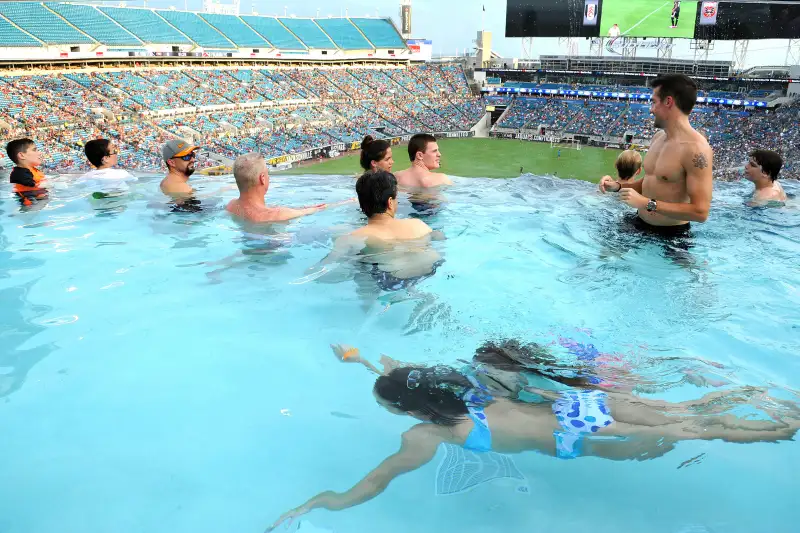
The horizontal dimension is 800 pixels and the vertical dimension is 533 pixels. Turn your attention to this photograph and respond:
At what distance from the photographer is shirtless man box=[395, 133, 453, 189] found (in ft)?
24.6

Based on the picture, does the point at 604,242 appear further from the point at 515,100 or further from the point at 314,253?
the point at 515,100

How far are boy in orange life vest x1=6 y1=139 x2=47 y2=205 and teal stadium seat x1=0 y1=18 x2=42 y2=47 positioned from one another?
115 feet

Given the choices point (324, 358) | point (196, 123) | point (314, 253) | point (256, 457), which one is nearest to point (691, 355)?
point (324, 358)

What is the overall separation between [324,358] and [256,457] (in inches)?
34.2

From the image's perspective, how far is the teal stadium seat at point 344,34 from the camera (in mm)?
57141

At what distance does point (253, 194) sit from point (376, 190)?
1731mm

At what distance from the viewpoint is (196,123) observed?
35.5m

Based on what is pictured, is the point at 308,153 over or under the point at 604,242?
under

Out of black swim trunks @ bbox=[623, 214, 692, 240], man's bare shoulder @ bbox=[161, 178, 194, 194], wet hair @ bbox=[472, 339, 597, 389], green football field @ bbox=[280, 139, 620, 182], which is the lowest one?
green football field @ bbox=[280, 139, 620, 182]

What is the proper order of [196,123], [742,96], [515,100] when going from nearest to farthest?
[196,123] → [742,96] → [515,100]

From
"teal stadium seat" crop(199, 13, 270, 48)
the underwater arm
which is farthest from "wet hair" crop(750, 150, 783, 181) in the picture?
"teal stadium seat" crop(199, 13, 270, 48)

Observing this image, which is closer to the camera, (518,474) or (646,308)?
(518,474)

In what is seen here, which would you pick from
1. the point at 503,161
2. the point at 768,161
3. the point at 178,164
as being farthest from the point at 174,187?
the point at 503,161

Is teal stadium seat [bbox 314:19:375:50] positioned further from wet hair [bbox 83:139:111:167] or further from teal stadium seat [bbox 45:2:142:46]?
wet hair [bbox 83:139:111:167]
